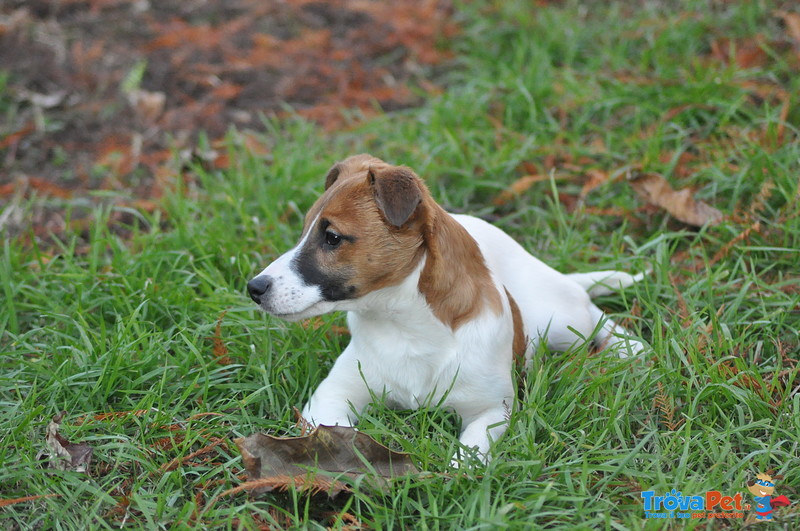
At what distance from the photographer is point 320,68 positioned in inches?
301

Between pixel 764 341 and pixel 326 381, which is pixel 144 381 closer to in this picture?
pixel 326 381

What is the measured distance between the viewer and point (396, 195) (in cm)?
325

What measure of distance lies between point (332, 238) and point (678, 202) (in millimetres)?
2698

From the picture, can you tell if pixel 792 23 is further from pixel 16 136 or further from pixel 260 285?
pixel 16 136

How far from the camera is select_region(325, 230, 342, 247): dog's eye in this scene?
333 centimetres

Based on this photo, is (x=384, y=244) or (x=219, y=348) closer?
(x=384, y=244)

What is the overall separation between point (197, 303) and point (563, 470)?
2245mm

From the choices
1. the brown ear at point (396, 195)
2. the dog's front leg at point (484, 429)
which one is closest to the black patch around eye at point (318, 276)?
the brown ear at point (396, 195)

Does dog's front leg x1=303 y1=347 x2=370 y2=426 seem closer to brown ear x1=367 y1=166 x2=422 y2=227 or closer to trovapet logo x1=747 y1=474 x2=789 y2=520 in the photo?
brown ear x1=367 y1=166 x2=422 y2=227

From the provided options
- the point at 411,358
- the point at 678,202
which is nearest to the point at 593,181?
the point at 678,202

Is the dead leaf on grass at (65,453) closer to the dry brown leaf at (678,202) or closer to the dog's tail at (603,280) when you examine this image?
the dog's tail at (603,280)

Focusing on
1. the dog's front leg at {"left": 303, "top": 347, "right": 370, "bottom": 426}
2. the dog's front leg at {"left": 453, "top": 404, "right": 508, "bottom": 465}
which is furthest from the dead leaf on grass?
the dog's front leg at {"left": 453, "top": 404, "right": 508, "bottom": 465}

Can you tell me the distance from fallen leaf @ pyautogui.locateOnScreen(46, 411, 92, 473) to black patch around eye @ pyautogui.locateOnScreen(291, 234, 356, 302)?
1.24 metres

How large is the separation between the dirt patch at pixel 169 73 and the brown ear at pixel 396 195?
3.18m
